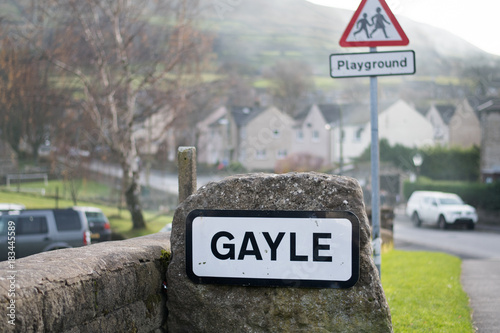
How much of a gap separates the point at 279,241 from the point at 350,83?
85384 mm

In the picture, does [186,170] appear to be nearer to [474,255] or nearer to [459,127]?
[474,255]

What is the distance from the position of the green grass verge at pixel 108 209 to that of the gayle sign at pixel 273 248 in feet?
79.1

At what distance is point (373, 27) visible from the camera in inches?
220

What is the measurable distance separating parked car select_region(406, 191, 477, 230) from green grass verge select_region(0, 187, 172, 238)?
13.8m

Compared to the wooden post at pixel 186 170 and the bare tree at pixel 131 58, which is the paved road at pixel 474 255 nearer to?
the wooden post at pixel 186 170

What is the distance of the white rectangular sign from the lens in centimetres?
541

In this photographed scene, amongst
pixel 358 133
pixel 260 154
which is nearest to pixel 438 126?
pixel 358 133

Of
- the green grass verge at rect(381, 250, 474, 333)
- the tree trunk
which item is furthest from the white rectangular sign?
the tree trunk

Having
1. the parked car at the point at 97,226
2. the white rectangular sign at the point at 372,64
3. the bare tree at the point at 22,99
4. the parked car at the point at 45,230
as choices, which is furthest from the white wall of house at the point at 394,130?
the white rectangular sign at the point at 372,64

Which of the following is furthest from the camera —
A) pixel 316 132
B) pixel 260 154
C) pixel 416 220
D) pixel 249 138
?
pixel 316 132

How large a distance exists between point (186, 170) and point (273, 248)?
1.34 m

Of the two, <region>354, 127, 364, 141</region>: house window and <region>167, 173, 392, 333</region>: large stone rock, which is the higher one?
<region>354, 127, 364, 141</region>: house window

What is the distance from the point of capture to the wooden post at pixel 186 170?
481cm

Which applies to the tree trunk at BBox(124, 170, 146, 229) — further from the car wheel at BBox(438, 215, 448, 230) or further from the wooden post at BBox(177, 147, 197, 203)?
→ the wooden post at BBox(177, 147, 197, 203)
